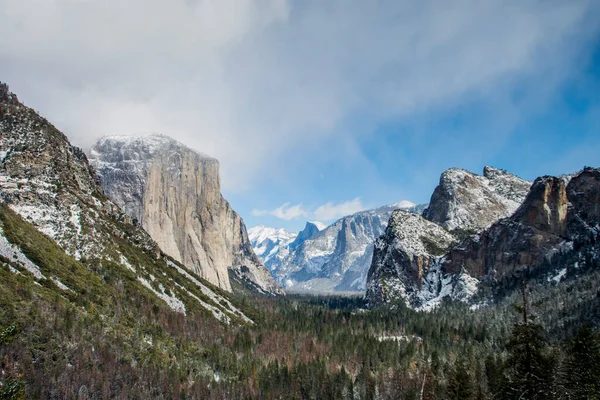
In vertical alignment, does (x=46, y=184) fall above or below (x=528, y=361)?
above

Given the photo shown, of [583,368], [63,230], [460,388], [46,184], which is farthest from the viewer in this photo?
[46,184]

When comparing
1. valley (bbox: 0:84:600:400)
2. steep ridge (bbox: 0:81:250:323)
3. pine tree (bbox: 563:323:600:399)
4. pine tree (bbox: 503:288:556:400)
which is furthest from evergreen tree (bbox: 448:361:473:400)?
steep ridge (bbox: 0:81:250:323)

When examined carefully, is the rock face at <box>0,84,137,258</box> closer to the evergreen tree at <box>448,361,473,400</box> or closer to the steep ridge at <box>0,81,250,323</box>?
the steep ridge at <box>0,81,250,323</box>

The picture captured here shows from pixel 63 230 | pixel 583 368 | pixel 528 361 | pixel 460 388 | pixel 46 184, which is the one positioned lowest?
pixel 460 388

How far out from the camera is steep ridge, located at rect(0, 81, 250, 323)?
9719cm

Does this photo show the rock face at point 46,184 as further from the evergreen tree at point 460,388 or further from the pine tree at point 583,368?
the pine tree at point 583,368

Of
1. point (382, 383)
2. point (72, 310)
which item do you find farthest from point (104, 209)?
point (382, 383)

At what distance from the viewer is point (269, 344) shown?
129m

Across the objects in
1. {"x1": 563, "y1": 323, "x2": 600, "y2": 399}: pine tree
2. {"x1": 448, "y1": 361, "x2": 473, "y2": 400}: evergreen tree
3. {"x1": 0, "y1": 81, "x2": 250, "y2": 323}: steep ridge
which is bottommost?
{"x1": 448, "y1": 361, "x2": 473, "y2": 400}: evergreen tree

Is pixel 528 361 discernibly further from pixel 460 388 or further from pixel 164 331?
pixel 164 331

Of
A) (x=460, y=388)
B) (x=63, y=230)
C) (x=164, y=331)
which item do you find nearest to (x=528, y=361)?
(x=460, y=388)

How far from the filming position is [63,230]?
120 m

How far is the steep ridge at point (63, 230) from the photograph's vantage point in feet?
319

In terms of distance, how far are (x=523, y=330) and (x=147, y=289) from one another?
12464cm
